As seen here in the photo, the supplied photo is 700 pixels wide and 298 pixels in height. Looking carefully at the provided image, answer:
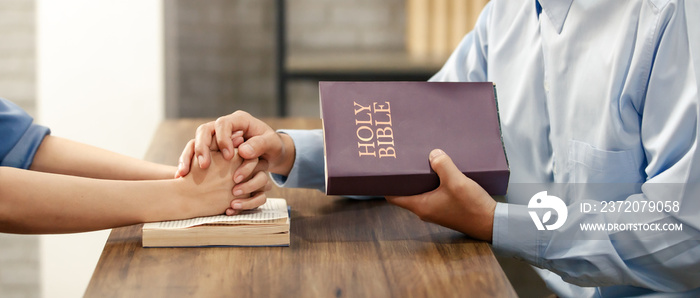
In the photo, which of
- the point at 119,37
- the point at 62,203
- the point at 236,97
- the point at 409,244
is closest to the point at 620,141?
the point at 409,244

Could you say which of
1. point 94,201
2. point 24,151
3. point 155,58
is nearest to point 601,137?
point 94,201

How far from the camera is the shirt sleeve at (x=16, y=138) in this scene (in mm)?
1214

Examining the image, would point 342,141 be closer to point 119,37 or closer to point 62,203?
point 62,203

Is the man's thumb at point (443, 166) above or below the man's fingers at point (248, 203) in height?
above

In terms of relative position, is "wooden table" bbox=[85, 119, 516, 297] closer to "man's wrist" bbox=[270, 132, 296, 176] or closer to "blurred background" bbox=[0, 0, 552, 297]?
"man's wrist" bbox=[270, 132, 296, 176]

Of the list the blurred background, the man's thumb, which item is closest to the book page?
the man's thumb

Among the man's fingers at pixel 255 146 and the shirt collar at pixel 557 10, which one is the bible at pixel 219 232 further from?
the shirt collar at pixel 557 10

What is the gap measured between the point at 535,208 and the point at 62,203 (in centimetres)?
73

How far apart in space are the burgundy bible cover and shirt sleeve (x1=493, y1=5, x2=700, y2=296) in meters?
0.10

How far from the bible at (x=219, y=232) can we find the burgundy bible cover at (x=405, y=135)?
0.34ft

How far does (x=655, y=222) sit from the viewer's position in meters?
1.04

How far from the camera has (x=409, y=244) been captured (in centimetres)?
101

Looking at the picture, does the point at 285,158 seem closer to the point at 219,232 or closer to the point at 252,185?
the point at 252,185

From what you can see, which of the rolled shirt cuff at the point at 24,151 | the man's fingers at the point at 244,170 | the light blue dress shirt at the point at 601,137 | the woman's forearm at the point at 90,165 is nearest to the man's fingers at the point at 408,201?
the light blue dress shirt at the point at 601,137
